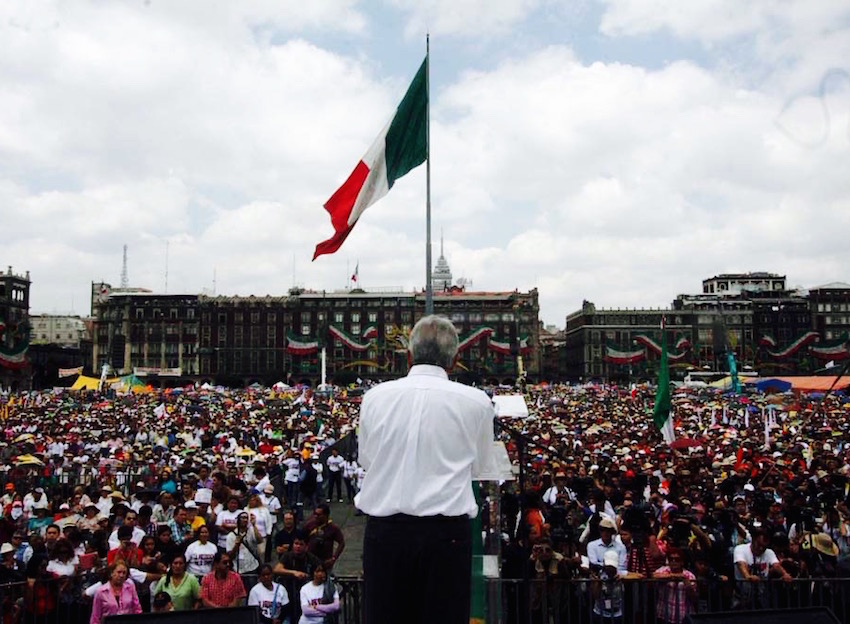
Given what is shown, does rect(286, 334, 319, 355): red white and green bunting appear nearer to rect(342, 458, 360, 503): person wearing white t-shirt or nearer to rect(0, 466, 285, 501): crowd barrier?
rect(342, 458, 360, 503): person wearing white t-shirt

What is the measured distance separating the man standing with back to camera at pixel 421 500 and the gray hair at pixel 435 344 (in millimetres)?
154

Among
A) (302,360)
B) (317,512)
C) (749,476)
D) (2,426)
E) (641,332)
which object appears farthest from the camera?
(641,332)

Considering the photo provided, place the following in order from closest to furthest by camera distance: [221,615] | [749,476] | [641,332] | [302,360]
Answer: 1. [221,615]
2. [749,476]
3. [302,360]
4. [641,332]

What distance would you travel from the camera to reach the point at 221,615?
3.14 m

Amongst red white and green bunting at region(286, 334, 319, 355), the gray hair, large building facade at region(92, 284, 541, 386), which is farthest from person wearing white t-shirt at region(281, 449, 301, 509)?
large building facade at region(92, 284, 541, 386)

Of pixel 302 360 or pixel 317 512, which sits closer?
pixel 317 512

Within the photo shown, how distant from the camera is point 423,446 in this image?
2555 millimetres

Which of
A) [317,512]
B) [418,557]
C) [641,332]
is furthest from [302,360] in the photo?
[418,557]

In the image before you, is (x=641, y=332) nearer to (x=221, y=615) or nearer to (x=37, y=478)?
(x=37, y=478)

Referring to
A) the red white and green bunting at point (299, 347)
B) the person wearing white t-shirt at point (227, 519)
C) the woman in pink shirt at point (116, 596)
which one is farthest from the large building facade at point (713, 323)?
the woman in pink shirt at point (116, 596)

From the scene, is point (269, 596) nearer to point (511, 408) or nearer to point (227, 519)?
point (227, 519)

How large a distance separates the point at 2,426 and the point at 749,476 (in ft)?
65.9

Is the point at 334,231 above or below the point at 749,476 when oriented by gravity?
above

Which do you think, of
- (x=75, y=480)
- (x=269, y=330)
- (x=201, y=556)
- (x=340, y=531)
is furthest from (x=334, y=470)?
(x=269, y=330)
